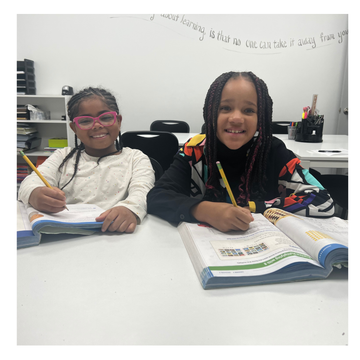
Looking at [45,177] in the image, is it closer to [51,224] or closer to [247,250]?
[51,224]

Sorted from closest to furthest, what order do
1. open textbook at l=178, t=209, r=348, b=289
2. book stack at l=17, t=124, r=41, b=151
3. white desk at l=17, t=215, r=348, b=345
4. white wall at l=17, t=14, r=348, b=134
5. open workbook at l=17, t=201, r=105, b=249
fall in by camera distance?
1. white desk at l=17, t=215, r=348, b=345
2. open textbook at l=178, t=209, r=348, b=289
3. open workbook at l=17, t=201, r=105, b=249
4. book stack at l=17, t=124, r=41, b=151
5. white wall at l=17, t=14, r=348, b=134

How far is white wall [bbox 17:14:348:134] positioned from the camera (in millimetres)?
3592

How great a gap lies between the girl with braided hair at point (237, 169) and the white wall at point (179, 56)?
284 cm

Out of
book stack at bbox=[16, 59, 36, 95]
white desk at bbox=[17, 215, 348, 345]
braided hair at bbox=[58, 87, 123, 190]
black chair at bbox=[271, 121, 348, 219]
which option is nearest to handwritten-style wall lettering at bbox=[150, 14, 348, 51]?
book stack at bbox=[16, 59, 36, 95]

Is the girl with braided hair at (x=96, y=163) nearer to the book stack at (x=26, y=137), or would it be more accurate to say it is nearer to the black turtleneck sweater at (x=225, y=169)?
the black turtleneck sweater at (x=225, y=169)

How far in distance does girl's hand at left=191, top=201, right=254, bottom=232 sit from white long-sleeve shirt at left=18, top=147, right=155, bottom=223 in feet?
1.29

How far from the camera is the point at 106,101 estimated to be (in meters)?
1.22

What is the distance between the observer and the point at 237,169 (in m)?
1.05

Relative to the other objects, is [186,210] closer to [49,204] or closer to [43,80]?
[49,204]

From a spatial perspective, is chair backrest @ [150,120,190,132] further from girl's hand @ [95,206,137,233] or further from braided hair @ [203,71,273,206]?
girl's hand @ [95,206,137,233]
